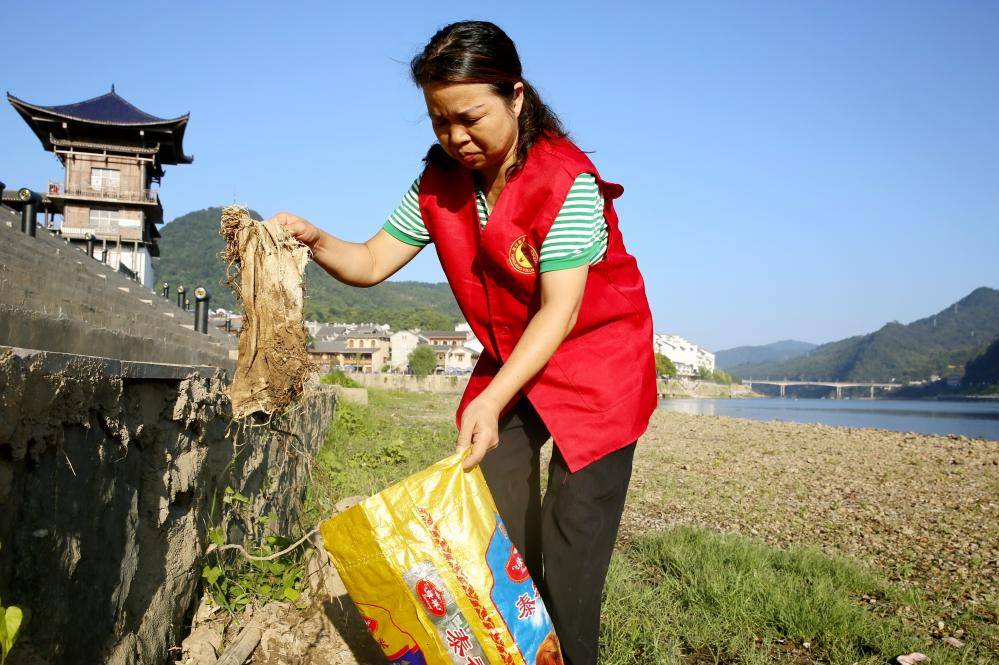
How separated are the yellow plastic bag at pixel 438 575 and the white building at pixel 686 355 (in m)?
122

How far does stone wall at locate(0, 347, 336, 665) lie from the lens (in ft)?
3.81

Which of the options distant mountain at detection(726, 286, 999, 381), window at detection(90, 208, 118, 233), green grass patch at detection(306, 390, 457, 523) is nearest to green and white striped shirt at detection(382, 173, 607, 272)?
green grass patch at detection(306, 390, 457, 523)

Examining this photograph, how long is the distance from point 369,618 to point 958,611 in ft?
9.26

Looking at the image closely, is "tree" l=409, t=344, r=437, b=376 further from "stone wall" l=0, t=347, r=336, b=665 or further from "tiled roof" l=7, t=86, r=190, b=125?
"stone wall" l=0, t=347, r=336, b=665

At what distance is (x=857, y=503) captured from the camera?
21.1 feet

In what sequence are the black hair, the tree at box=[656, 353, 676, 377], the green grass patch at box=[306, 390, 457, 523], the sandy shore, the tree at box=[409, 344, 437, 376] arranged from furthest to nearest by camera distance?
the tree at box=[656, 353, 676, 377] → the tree at box=[409, 344, 437, 376] → the sandy shore → the green grass patch at box=[306, 390, 457, 523] → the black hair

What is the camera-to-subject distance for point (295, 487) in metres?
4.04

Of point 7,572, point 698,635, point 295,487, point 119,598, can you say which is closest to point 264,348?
point 119,598

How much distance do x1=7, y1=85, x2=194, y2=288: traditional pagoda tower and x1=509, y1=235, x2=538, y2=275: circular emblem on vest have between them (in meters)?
30.2

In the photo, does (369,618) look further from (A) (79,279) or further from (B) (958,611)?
(A) (79,279)

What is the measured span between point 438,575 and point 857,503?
598cm

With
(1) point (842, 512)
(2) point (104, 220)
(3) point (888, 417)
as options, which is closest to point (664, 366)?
(3) point (888, 417)

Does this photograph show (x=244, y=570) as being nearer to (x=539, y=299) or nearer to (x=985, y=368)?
(x=539, y=299)

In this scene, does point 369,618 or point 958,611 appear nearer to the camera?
point 369,618
